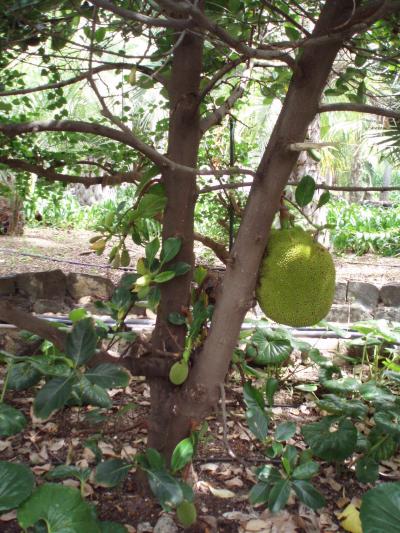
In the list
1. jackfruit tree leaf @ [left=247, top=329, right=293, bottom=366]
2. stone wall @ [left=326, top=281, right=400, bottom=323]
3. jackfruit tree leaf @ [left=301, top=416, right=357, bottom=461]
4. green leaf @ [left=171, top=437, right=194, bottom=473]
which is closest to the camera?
green leaf @ [left=171, top=437, right=194, bottom=473]

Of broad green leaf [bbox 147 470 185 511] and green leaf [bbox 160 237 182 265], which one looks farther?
green leaf [bbox 160 237 182 265]

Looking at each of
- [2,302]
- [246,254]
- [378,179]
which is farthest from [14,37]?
[378,179]

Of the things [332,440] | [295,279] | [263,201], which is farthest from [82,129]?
[332,440]

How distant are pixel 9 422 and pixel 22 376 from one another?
0.39ft

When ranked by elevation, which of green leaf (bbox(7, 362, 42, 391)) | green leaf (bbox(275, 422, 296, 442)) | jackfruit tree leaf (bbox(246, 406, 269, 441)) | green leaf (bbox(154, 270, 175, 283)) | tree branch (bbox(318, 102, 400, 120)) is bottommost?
green leaf (bbox(275, 422, 296, 442))

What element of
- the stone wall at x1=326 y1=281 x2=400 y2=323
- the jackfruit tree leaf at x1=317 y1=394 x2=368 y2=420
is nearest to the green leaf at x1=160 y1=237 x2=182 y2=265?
the jackfruit tree leaf at x1=317 y1=394 x2=368 y2=420

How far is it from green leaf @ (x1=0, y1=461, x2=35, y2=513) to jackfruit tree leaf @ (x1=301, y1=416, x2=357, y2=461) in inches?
23.9

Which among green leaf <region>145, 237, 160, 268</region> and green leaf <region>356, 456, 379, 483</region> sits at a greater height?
green leaf <region>145, 237, 160, 268</region>

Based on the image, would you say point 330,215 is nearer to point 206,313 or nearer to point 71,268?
point 71,268

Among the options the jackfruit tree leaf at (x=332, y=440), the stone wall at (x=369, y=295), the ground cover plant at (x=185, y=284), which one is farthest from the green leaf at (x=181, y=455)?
the stone wall at (x=369, y=295)

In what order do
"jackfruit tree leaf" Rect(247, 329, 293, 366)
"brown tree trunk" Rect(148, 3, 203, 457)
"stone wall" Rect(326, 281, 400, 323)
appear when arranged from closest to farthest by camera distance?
"brown tree trunk" Rect(148, 3, 203, 457) < "jackfruit tree leaf" Rect(247, 329, 293, 366) < "stone wall" Rect(326, 281, 400, 323)

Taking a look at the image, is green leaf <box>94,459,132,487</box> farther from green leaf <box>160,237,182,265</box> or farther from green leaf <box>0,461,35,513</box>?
green leaf <box>160,237,182,265</box>

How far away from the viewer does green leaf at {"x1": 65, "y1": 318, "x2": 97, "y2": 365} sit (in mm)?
836

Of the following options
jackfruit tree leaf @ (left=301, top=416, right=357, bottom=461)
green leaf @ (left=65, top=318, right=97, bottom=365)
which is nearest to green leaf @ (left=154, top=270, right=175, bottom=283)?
green leaf @ (left=65, top=318, right=97, bottom=365)
